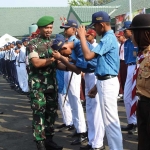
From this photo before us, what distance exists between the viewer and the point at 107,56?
402cm

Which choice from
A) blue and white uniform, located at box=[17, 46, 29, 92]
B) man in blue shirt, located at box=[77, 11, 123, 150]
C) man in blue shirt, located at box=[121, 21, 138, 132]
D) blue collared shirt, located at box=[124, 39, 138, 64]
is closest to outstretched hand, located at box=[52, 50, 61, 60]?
man in blue shirt, located at box=[77, 11, 123, 150]

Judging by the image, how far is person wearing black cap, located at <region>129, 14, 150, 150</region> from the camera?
9.86 feet

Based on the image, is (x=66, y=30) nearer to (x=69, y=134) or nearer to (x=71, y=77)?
(x=71, y=77)

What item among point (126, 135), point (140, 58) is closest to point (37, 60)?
point (140, 58)

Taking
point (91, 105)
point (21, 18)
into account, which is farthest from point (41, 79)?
point (21, 18)

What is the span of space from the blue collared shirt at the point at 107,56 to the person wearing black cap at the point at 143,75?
32.2 inches

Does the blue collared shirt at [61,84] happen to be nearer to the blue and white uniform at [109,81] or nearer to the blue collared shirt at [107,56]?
the blue and white uniform at [109,81]

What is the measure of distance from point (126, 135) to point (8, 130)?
2531mm

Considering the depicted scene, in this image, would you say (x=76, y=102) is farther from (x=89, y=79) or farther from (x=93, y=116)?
(x=89, y=79)

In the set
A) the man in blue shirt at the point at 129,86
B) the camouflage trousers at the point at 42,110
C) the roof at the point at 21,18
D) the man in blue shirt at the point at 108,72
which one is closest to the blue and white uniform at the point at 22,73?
the man in blue shirt at the point at 129,86

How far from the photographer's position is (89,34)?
601 centimetres

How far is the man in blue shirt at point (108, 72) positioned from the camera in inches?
157

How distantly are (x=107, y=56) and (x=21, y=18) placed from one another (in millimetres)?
44411

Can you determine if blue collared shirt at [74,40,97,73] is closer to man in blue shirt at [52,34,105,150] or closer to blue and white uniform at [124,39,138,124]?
man in blue shirt at [52,34,105,150]
